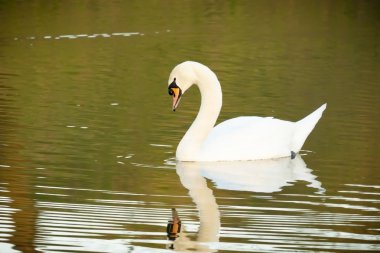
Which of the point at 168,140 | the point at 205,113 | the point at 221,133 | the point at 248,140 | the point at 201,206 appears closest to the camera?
the point at 201,206

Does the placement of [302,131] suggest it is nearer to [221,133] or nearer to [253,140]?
[253,140]

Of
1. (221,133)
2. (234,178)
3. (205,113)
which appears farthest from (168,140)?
(234,178)

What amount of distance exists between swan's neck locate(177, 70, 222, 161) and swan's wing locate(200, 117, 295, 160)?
7 centimetres

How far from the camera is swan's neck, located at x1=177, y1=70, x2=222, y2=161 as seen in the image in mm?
12602

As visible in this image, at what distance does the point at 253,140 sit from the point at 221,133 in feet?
1.04

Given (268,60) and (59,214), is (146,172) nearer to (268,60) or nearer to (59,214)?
(59,214)

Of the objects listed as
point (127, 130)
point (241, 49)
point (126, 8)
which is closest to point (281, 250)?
point (127, 130)

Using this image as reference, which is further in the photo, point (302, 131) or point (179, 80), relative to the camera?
point (302, 131)

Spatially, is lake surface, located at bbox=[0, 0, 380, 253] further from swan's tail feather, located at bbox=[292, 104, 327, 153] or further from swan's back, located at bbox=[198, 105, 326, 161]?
swan's tail feather, located at bbox=[292, 104, 327, 153]

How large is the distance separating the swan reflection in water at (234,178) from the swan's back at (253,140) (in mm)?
75

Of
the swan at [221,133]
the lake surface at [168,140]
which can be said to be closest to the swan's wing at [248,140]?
the swan at [221,133]

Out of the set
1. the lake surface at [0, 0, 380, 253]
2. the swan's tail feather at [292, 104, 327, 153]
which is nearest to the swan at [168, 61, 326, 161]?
the swan's tail feather at [292, 104, 327, 153]

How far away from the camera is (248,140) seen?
497 inches

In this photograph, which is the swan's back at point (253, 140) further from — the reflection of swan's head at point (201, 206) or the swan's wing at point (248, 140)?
the reflection of swan's head at point (201, 206)
